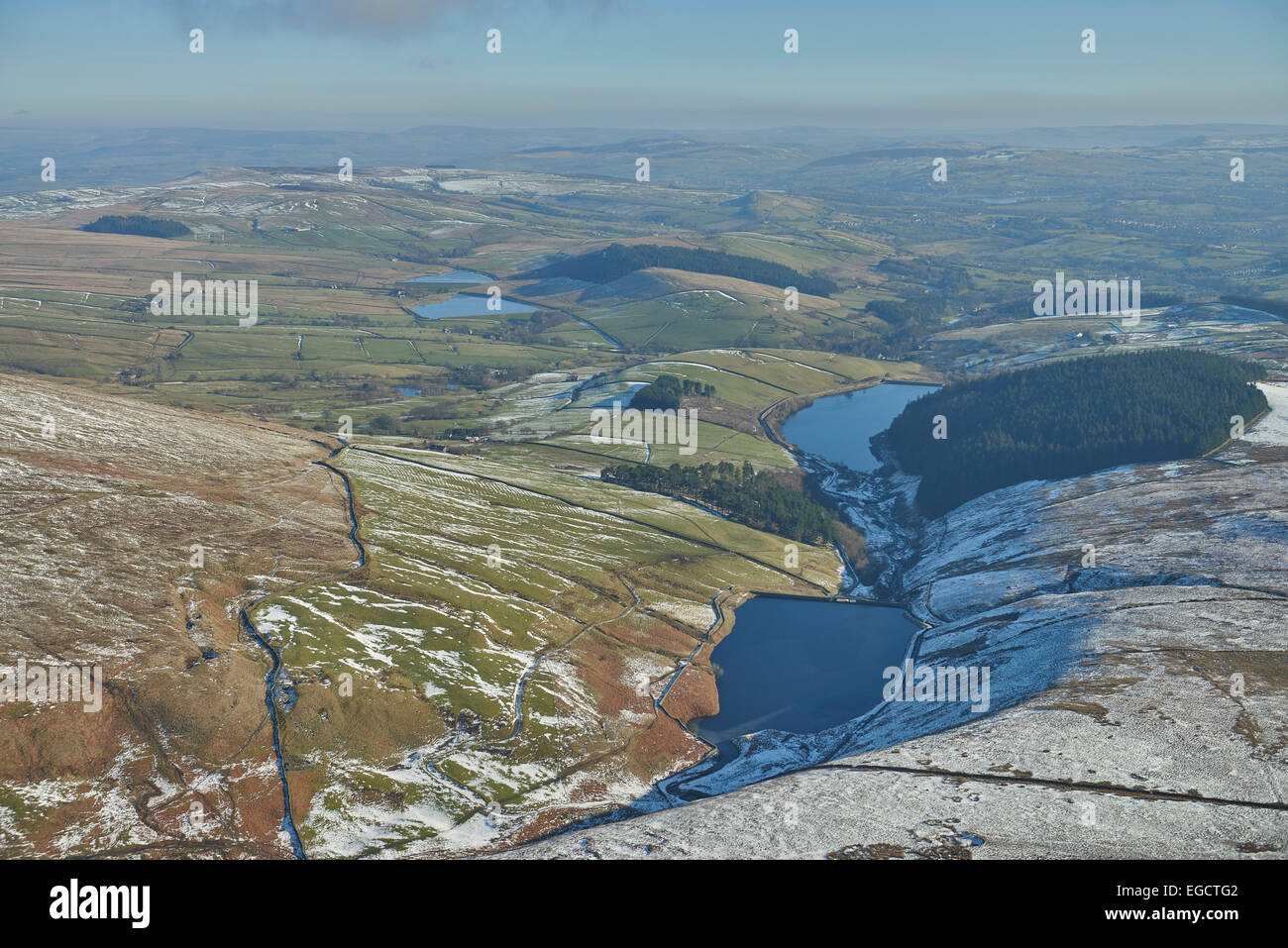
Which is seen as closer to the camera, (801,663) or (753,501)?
(801,663)

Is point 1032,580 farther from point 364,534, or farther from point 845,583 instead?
point 364,534

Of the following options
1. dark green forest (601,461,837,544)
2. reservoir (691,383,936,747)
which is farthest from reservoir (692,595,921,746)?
dark green forest (601,461,837,544)

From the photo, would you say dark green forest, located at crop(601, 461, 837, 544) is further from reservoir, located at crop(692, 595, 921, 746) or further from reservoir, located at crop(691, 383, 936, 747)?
reservoir, located at crop(692, 595, 921, 746)

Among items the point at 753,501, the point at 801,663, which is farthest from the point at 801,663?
the point at 753,501

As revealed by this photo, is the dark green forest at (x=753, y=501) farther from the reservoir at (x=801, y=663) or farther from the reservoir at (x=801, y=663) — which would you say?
the reservoir at (x=801, y=663)

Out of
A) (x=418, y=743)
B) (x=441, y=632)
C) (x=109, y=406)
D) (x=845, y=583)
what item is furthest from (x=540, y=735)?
(x=109, y=406)

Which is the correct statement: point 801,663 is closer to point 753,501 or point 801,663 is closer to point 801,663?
point 801,663

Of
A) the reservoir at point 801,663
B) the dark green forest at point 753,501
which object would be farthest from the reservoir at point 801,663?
the dark green forest at point 753,501

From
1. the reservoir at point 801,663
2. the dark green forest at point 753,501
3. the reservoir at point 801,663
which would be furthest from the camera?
the dark green forest at point 753,501
